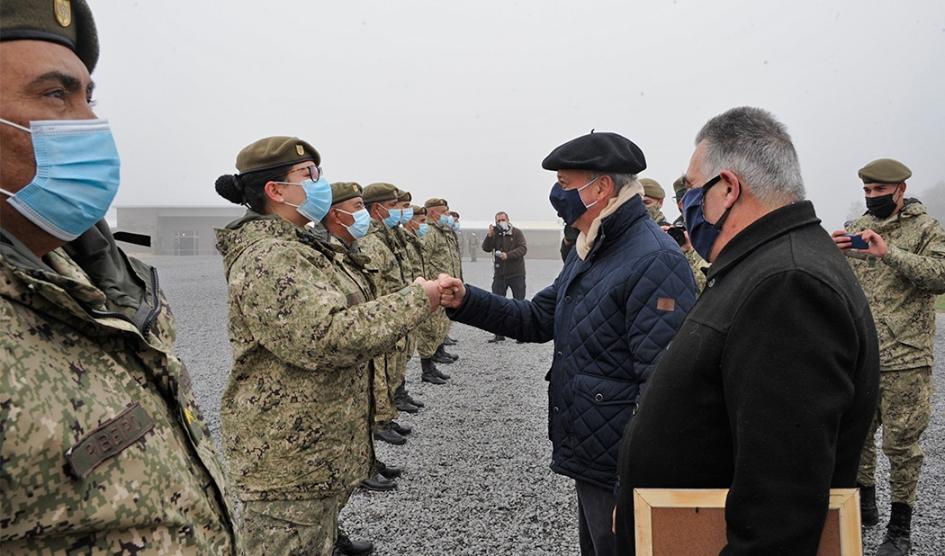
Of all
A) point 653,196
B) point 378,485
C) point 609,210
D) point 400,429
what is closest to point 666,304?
point 609,210

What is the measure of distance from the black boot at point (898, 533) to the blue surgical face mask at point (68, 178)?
4.59 metres

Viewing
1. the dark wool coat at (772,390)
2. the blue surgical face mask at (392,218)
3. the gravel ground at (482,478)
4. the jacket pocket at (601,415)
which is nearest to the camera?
the dark wool coat at (772,390)

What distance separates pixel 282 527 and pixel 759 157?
2444mm

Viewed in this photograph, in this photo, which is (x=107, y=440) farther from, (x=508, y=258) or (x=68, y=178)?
(x=508, y=258)

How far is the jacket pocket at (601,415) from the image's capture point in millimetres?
2371

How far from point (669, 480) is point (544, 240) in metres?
46.3

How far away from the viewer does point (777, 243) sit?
61.2 inches

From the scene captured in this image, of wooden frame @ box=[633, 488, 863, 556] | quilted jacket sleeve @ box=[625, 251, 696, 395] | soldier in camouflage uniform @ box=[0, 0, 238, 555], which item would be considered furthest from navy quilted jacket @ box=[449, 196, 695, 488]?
soldier in camouflage uniform @ box=[0, 0, 238, 555]

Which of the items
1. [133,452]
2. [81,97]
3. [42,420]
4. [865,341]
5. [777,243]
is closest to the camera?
[42,420]

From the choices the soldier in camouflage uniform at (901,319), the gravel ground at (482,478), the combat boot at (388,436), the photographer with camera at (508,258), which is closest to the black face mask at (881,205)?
the soldier in camouflage uniform at (901,319)

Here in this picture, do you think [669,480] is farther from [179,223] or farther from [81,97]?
[179,223]

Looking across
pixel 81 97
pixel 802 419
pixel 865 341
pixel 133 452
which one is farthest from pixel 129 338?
pixel 865 341

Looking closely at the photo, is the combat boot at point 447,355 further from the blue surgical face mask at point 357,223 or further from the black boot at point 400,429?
the blue surgical face mask at point 357,223

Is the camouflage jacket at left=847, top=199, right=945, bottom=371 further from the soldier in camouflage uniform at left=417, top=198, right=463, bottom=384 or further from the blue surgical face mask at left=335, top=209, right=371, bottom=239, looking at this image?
the soldier in camouflage uniform at left=417, top=198, right=463, bottom=384
